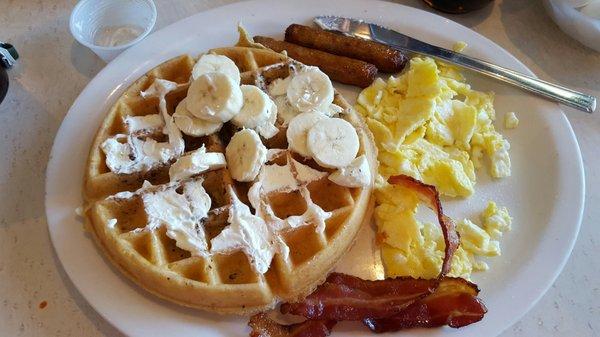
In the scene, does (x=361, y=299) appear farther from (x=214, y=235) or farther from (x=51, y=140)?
(x=51, y=140)

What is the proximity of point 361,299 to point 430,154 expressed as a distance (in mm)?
641

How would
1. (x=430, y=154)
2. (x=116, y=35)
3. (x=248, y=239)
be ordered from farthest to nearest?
(x=116, y=35)
(x=430, y=154)
(x=248, y=239)

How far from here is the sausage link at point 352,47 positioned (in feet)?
7.10

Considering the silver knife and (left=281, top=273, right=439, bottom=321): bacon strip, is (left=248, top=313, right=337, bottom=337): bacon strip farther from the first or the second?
the silver knife

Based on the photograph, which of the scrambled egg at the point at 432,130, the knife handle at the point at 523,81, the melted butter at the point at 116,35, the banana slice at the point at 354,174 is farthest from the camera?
the melted butter at the point at 116,35

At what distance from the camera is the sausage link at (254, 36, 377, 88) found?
83.4 inches

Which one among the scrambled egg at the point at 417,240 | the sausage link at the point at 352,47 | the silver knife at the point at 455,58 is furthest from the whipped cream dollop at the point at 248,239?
the silver knife at the point at 455,58

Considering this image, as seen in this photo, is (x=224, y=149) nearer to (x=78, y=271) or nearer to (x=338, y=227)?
(x=338, y=227)

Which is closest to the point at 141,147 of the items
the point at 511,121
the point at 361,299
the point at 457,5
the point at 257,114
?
the point at 257,114

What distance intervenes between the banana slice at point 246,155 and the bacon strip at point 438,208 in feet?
1.55

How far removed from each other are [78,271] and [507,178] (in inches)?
61.2

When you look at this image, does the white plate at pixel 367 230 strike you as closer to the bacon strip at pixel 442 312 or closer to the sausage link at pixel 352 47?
the bacon strip at pixel 442 312

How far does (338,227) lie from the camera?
5.67ft

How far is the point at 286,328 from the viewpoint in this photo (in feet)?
5.46
